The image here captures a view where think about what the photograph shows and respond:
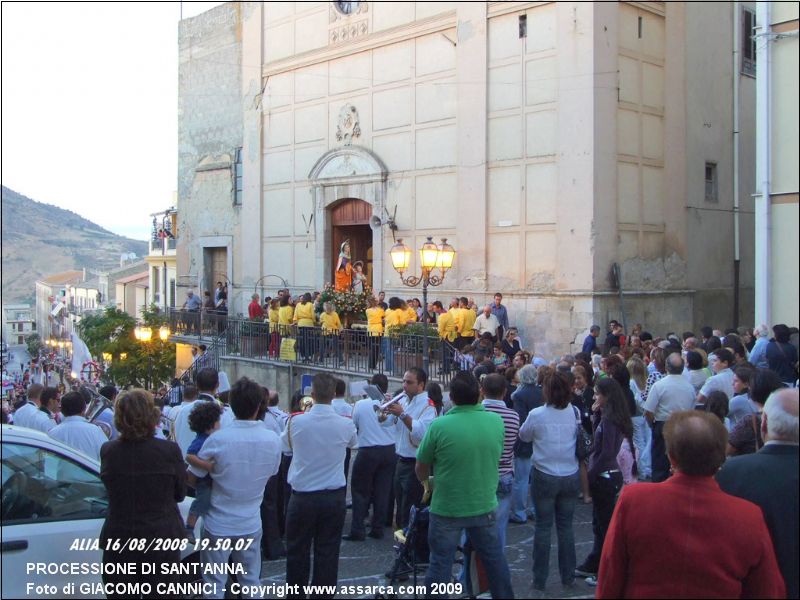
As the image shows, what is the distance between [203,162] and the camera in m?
29.0

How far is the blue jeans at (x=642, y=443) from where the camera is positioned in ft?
34.7

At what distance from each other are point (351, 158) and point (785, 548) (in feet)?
66.6

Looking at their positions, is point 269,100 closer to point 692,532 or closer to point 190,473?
point 190,473

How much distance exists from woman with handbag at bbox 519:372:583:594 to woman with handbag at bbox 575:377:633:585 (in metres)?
0.26

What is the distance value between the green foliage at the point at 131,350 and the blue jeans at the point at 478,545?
23692mm

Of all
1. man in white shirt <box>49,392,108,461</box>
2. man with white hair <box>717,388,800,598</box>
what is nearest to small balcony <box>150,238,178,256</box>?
man in white shirt <box>49,392,108,461</box>

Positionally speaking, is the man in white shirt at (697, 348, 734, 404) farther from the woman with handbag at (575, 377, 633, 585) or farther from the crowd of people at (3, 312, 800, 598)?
the woman with handbag at (575, 377, 633, 585)

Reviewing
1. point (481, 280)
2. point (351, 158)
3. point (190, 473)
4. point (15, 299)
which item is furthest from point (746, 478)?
point (15, 299)

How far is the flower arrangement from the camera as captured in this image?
66.4ft

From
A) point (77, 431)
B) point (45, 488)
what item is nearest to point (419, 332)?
point (77, 431)

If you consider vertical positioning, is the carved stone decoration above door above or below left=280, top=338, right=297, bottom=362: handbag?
above

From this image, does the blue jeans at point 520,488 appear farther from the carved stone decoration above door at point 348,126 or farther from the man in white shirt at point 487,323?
the carved stone decoration above door at point 348,126

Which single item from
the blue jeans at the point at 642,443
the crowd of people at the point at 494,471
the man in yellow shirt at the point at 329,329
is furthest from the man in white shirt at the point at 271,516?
the man in yellow shirt at the point at 329,329

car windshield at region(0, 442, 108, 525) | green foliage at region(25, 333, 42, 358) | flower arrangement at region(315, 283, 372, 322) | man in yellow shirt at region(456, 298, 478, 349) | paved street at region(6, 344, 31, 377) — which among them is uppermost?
flower arrangement at region(315, 283, 372, 322)
